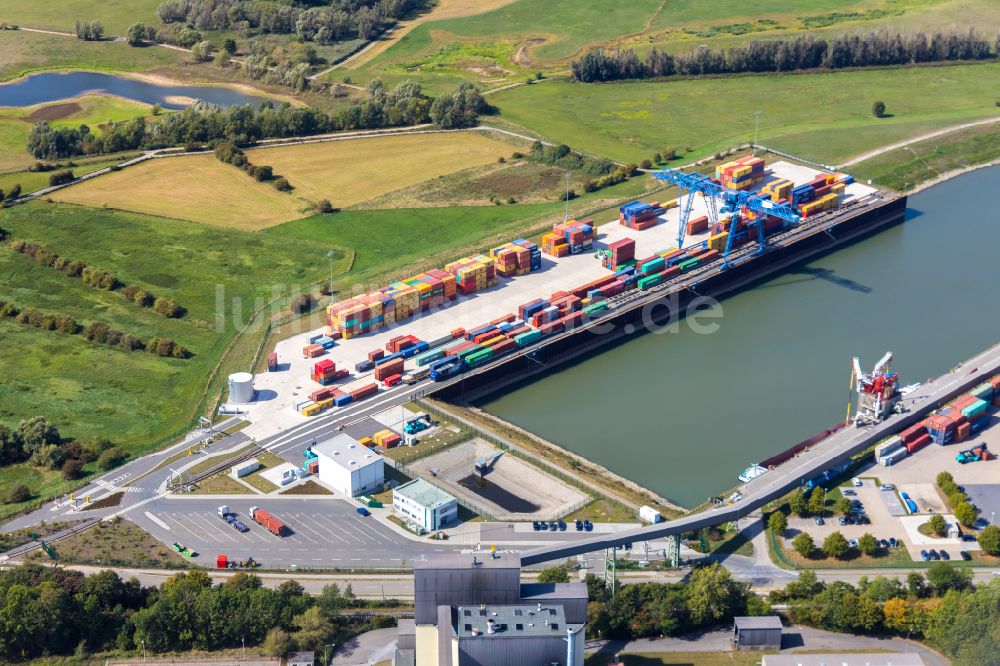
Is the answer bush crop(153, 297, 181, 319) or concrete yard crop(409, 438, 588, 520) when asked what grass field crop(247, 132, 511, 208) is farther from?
concrete yard crop(409, 438, 588, 520)

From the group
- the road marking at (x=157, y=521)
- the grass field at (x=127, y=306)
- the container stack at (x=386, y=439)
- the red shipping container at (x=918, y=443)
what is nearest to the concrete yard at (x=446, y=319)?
the grass field at (x=127, y=306)

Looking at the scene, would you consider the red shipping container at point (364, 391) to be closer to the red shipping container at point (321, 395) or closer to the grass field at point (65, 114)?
the red shipping container at point (321, 395)

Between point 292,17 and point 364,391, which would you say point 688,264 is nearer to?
point 364,391

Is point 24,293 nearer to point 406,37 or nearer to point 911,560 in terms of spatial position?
point 911,560

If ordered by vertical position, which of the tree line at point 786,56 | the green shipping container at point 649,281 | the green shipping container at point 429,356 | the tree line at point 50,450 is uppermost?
the tree line at point 786,56

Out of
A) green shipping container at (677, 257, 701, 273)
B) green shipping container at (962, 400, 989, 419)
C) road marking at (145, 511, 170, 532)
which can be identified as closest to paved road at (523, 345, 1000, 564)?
green shipping container at (962, 400, 989, 419)

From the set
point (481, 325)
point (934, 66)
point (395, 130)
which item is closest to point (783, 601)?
point (481, 325)
